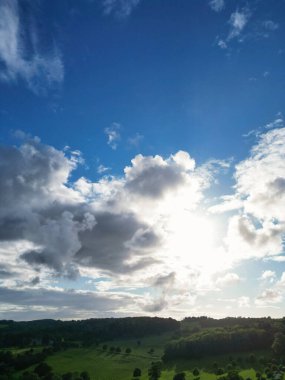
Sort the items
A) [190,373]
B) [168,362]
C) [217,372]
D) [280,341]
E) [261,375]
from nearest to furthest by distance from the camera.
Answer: [261,375] → [217,372] → [190,373] → [280,341] → [168,362]

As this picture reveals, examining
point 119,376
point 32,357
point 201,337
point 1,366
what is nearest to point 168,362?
point 201,337

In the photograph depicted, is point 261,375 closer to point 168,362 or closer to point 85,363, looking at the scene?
point 168,362

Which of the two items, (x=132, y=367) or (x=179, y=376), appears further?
(x=132, y=367)

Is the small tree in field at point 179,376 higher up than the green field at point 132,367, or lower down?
lower down

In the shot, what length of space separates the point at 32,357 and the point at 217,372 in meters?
97.1

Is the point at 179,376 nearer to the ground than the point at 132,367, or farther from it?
nearer to the ground

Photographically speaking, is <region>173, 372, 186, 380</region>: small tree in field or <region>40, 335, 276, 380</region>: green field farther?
<region>40, 335, 276, 380</region>: green field

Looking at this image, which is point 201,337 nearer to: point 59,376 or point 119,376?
point 119,376

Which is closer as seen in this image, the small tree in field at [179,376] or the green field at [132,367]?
the small tree in field at [179,376]

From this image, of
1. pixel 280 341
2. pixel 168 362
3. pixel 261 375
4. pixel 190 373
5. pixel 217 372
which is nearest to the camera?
pixel 261 375

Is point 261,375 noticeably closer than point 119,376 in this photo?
Yes

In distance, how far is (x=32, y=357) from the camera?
196m

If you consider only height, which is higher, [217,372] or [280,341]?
[280,341]

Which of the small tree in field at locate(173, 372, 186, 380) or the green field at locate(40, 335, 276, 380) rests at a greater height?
the green field at locate(40, 335, 276, 380)
